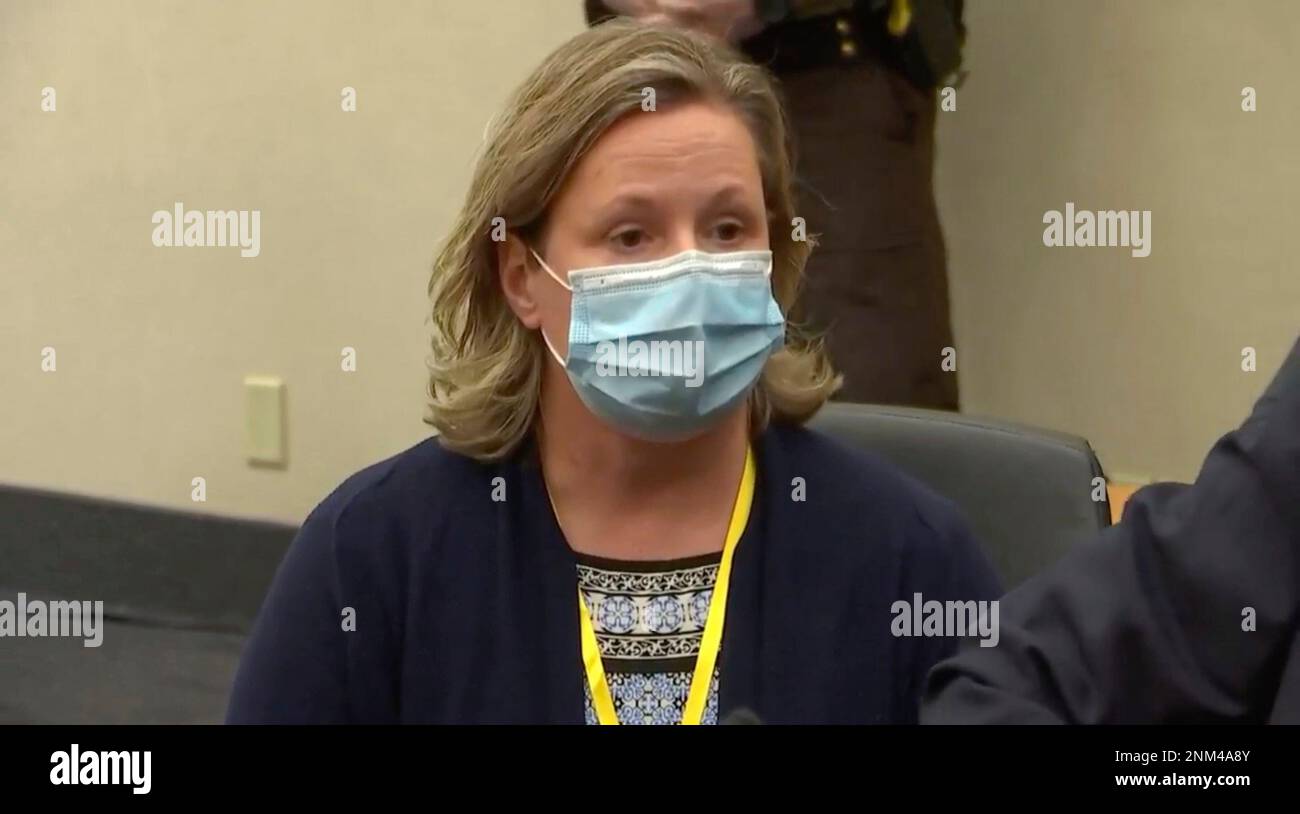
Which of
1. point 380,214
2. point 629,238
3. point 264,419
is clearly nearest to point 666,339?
point 629,238

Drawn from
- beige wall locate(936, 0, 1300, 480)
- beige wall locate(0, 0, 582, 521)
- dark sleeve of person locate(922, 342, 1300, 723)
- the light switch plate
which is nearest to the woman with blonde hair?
dark sleeve of person locate(922, 342, 1300, 723)

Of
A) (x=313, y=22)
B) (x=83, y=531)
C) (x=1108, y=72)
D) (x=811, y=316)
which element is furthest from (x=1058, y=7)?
(x=83, y=531)

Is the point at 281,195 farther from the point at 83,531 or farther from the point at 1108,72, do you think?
the point at 1108,72

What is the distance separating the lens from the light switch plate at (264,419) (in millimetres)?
2828

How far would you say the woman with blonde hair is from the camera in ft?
3.64

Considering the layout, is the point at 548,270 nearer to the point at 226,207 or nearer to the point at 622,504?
the point at 622,504

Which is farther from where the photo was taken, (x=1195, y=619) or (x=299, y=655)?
(x=299, y=655)

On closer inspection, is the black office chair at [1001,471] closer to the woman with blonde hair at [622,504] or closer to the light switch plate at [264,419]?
the woman with blonde hair at [622,504]

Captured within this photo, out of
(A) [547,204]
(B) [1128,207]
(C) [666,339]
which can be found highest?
(B) [1128,207]

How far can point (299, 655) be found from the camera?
1.11 meters

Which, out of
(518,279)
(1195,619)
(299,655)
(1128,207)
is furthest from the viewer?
(1128,207)

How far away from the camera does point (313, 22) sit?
268 cm

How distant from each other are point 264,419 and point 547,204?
1805 millimetres

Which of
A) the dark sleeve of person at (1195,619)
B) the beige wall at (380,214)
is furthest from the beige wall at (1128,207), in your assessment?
the dark sleeve of person at (1195,619)
